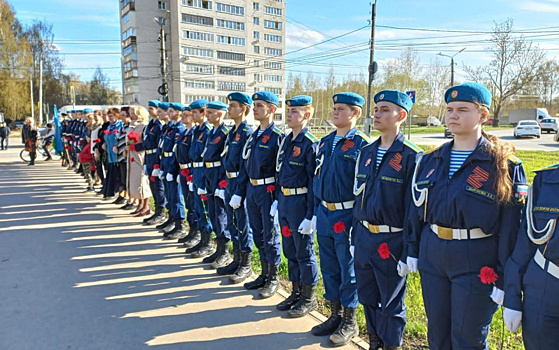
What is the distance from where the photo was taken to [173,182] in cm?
671

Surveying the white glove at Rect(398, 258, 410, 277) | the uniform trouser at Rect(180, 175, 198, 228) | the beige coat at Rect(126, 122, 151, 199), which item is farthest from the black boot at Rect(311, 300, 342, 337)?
the beige coat at Rect(126, 122, 151, 199)

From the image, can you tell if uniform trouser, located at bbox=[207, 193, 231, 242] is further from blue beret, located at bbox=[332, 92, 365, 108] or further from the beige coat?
the beige coat

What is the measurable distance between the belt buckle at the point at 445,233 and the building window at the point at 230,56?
67.0 meters

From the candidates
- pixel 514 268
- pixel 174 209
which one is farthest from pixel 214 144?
pixel 514 268

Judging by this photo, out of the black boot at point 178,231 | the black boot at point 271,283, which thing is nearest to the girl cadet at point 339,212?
the black boot at point 271,283

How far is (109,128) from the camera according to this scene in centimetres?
947

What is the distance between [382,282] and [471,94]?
1.48 metres

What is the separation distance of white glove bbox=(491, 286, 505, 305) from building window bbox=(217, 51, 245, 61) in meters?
67.3

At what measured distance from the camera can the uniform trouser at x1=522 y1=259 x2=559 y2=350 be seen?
6.09ft

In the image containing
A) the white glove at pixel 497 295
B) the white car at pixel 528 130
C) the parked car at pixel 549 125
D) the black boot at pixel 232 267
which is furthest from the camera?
the parked car at pixel 549 125

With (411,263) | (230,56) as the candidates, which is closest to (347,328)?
(411,263)

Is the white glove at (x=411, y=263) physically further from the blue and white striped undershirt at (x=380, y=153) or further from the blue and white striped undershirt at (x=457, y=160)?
the blue and white striped undershirt at (x=380, y=153)

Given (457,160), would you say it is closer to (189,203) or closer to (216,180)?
(216,180)

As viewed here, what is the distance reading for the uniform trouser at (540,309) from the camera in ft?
6.09
